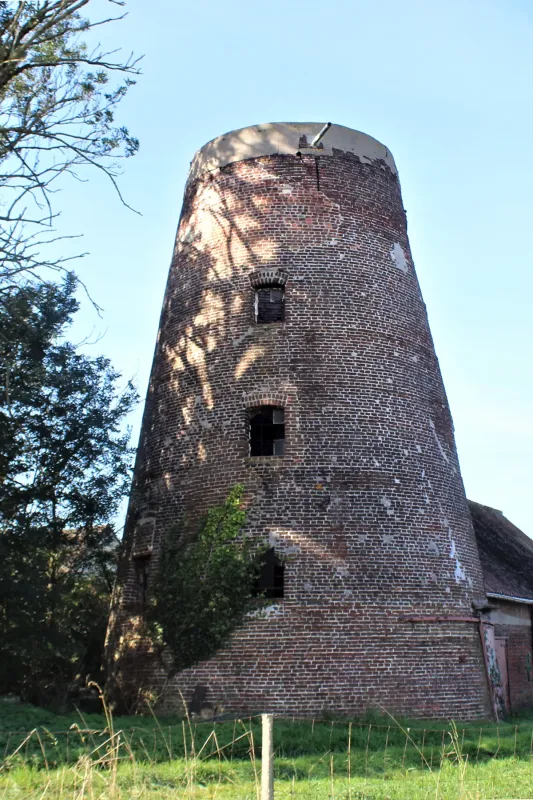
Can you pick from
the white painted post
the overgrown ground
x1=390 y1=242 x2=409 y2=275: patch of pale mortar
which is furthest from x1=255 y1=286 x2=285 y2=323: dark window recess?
the white painted post

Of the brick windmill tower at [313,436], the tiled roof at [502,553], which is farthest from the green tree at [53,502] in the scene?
the tiled roof at [502,553]

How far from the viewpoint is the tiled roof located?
756 inches

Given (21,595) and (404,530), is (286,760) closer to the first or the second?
(404,530)

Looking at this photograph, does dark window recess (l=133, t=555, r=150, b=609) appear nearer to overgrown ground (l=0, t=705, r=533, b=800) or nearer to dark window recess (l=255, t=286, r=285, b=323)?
overgrown ground (l=0, t=705, r=533, b=800)

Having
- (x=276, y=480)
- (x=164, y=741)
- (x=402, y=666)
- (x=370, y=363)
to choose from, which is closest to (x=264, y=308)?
(x=370, y=363)

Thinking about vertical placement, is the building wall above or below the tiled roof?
below

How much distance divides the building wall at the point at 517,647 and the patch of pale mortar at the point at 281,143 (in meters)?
10.2

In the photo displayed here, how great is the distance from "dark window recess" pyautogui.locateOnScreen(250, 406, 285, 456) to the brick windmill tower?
0.04 metres

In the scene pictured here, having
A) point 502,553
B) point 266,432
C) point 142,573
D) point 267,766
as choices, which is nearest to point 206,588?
point 142,573

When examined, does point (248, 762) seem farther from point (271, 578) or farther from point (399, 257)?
point (399, 257)

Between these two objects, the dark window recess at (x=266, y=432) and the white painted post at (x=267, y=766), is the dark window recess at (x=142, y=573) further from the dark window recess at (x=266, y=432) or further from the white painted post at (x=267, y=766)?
the white painted post at (x=267, y=766)

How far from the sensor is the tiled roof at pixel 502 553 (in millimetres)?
19203

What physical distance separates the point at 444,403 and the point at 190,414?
5.04 meters

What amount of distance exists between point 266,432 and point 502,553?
987 cm
